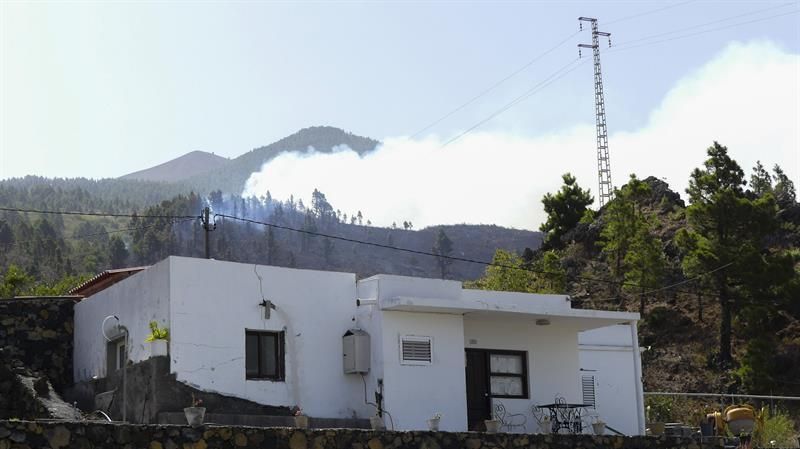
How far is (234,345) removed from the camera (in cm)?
2097

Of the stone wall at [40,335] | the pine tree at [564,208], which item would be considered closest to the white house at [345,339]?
the stone wall at [40,335]

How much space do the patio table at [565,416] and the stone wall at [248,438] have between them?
3547 millimetres

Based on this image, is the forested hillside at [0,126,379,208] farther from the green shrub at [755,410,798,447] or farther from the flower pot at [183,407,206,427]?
the flower pot at [183,407,206,427]

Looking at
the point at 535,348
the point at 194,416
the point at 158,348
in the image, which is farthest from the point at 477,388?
the point at 194,416

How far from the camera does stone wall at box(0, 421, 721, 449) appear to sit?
13.9 meters

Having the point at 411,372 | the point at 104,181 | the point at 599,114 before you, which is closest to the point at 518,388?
the point at 411,372

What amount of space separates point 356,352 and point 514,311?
374cm

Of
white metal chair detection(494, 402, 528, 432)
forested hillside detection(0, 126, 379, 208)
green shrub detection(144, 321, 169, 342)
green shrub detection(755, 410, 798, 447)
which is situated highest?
forested hillside detection(0, 126, 379, 208)

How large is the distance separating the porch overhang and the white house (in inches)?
1.3

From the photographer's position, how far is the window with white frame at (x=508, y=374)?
24.4 meters

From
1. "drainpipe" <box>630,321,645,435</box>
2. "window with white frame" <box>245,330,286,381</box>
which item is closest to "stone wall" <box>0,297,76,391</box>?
"window with white frame" <box>245,330,286,381</box>

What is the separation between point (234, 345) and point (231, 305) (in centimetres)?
79

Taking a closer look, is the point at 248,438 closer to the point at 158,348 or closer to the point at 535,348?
the point at 158,348

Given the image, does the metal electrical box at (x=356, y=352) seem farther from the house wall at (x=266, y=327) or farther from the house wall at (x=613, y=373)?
the house wall at (x=613, y=373)
